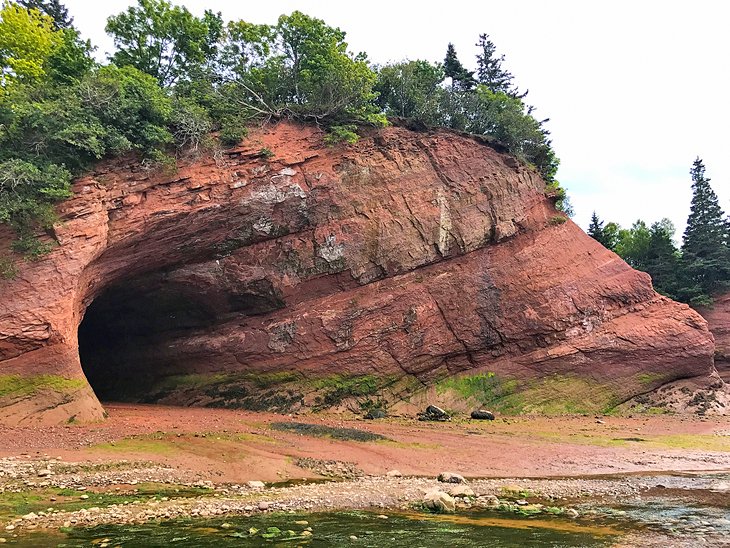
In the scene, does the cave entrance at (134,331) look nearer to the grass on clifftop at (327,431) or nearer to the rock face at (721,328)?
the grass on clifftop at (327,431)

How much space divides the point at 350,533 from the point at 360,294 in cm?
1800

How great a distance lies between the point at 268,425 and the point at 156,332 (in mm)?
11873

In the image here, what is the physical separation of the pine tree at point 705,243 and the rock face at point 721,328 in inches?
39.4

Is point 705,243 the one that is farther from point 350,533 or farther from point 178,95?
point 350,533

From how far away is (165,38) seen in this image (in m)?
25.9

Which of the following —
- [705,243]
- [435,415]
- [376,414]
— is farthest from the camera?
[705,243]

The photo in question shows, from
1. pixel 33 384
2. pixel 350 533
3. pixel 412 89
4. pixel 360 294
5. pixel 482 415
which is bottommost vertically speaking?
pixel 482 415

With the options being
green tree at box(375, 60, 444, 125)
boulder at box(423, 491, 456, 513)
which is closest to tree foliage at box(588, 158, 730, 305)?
green tree at box(375, 60, 444, 125)

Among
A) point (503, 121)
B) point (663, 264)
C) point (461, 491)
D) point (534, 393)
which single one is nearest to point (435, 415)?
point (534, 393)

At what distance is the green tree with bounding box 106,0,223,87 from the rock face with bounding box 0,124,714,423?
19.1ft

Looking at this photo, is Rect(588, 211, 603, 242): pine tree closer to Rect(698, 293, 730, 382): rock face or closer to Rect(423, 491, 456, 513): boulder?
Rect(698, 293, 730, 382): rock face

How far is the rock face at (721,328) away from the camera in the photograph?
35688 mm

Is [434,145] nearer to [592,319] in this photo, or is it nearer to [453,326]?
[453,326]

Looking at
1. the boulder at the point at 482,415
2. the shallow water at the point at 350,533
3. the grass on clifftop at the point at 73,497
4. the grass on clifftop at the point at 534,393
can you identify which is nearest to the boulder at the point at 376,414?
the grass on clifftop at the point at 534,393
